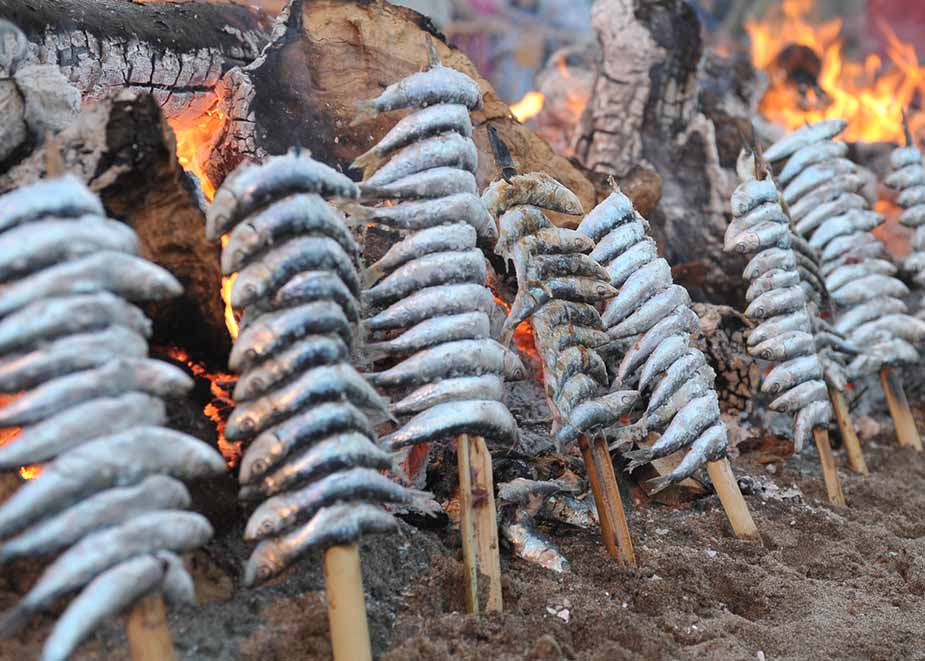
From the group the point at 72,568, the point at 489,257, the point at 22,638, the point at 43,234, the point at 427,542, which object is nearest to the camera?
the point at 72,568

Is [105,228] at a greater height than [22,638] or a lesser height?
greater

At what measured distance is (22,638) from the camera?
2396 mm

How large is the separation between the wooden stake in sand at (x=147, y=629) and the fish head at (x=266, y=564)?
0.28 metres

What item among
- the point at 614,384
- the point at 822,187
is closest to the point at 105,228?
the point at 614,384

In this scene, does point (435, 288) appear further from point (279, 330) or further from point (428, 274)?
point (279, 330)

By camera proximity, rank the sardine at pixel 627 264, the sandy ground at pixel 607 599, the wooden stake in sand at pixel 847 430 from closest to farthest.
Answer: the sandy ground at pixel 607 599 → the sardine at pixel 627 264 → the wooden stake in sand at pixel 847 430

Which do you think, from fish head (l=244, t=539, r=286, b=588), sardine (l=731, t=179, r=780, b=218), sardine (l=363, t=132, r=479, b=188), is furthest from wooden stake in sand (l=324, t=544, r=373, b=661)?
sardine (l=731, t=179, r=780, b=218)

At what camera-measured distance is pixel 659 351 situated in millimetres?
3461

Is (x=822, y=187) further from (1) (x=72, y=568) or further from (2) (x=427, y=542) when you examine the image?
(1) (x=72, y=568)

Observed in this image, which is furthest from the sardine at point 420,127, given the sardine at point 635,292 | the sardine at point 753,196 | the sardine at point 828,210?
the sardine at point 828,210

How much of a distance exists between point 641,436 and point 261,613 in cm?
160

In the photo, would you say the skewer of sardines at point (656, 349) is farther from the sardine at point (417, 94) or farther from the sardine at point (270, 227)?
the sardine at point (270, 227)

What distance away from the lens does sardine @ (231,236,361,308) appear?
246 centimetres

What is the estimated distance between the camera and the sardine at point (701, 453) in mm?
3451
